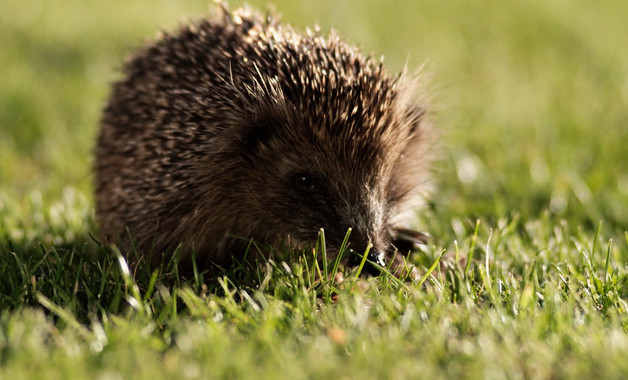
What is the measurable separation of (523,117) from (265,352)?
14.8 feet

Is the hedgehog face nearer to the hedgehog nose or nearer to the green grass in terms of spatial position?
the hedgehog nose

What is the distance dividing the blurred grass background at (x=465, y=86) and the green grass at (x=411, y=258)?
2 centimetres

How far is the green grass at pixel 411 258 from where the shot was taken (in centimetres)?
233

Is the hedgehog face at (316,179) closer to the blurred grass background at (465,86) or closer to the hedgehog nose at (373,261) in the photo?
the hedgehog nose at (373,261)

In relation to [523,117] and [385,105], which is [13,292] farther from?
[523,117]

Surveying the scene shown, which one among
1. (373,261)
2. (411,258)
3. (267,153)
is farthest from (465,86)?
(373,261)

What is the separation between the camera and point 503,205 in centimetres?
448

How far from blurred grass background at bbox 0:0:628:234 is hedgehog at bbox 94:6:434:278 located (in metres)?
0.45

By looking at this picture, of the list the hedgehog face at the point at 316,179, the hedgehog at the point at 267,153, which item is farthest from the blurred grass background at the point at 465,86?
the hedgehog face at the point at 316,179

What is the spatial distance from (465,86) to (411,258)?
393 centimetres

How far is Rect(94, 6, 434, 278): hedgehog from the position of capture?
337 cm

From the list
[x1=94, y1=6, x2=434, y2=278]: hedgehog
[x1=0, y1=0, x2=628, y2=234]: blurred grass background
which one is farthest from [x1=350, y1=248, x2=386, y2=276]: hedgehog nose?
[x1=0, y1=0, x2=628, y2=234]: blurred grass background

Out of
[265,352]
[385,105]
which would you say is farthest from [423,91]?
[265,352]

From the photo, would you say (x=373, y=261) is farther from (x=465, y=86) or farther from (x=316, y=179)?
(x=465, y=86)
